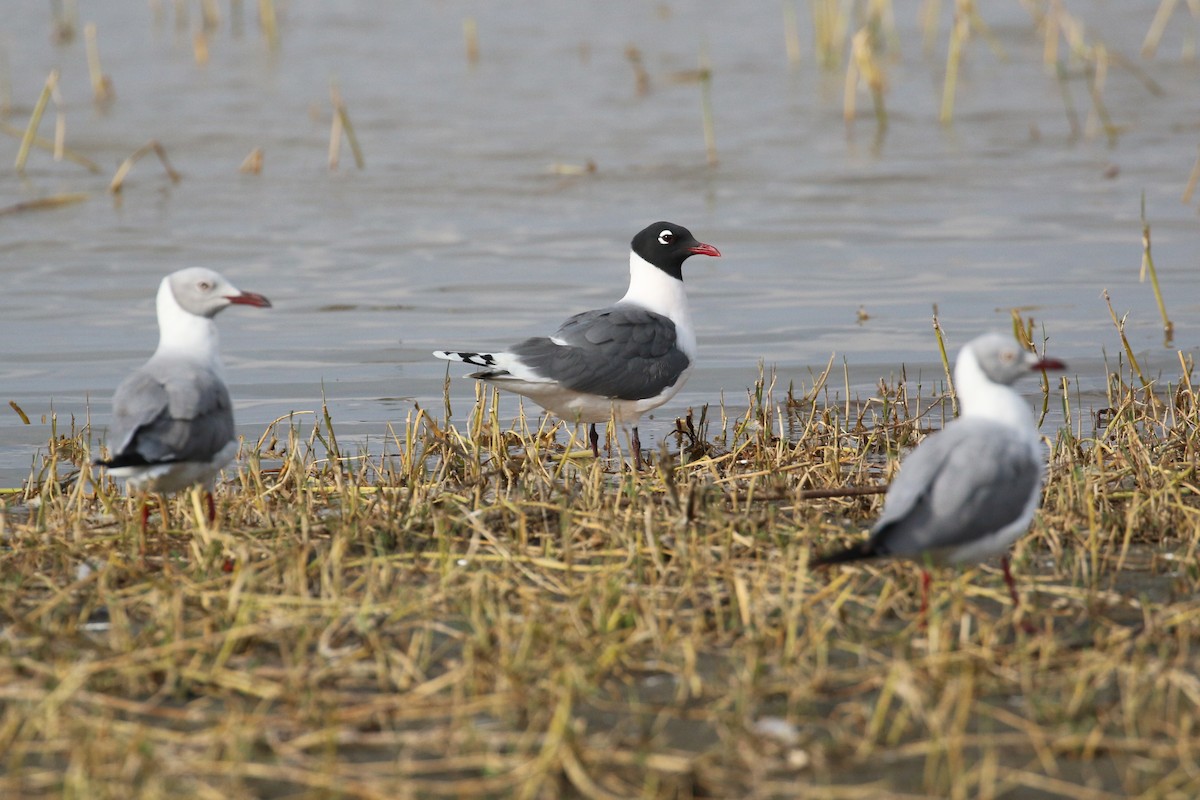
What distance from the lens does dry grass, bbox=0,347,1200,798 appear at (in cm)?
343

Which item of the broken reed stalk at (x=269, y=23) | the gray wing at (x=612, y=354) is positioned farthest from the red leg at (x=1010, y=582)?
the broken reed stalk at (x=269, y=23)

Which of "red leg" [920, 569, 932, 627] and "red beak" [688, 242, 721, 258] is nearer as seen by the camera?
"red leg" [920, 569, 932, 627]

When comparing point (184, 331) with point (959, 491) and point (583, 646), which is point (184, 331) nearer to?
point (583, 646)

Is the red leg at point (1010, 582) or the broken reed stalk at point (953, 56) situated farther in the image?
the broken reed stalk at point (953, 56)

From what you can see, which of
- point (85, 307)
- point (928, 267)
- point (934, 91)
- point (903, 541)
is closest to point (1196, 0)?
point (934, 91)

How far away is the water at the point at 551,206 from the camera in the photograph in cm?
988

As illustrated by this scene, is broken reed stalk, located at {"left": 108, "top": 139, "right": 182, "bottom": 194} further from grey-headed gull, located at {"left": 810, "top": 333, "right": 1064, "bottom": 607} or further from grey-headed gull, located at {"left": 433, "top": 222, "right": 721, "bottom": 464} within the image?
grey-headed gull, located at {"left": 810, "top": 333, "right": 1064, "bottom": 607}

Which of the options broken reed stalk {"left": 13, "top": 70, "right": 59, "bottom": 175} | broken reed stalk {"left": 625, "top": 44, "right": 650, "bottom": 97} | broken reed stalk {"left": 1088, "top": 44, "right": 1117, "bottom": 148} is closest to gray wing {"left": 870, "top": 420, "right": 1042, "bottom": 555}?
broken reed stalk {"left": 13, "top": 70, "right": 59, "bottom": 175}

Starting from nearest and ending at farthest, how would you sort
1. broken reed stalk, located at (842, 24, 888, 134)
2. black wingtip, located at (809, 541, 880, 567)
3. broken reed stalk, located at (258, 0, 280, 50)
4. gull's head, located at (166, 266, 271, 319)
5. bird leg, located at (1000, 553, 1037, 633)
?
1. black wingtip, located at (809, 541, 880, 567)
2. bird leg, located at (1000, 553, 1037, 633)
3. gull's head, located at (166, 266, 271, 319)
4. broken reed stalk, located at (842, 24, 888, 134)
5. broken reed stalk, located at (258, 0, 280, 50)

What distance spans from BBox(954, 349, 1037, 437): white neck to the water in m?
3.40

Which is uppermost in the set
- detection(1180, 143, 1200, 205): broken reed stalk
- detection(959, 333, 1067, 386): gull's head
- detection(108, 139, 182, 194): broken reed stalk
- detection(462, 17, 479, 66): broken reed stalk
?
detection(462, 17, 479, 66): broken reed stalk

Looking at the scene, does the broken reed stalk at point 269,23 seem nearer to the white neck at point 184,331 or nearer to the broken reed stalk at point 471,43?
the broken reed stalk at point 471,43

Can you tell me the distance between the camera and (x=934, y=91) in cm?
1920

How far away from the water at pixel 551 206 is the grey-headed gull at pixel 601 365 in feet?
1.96
